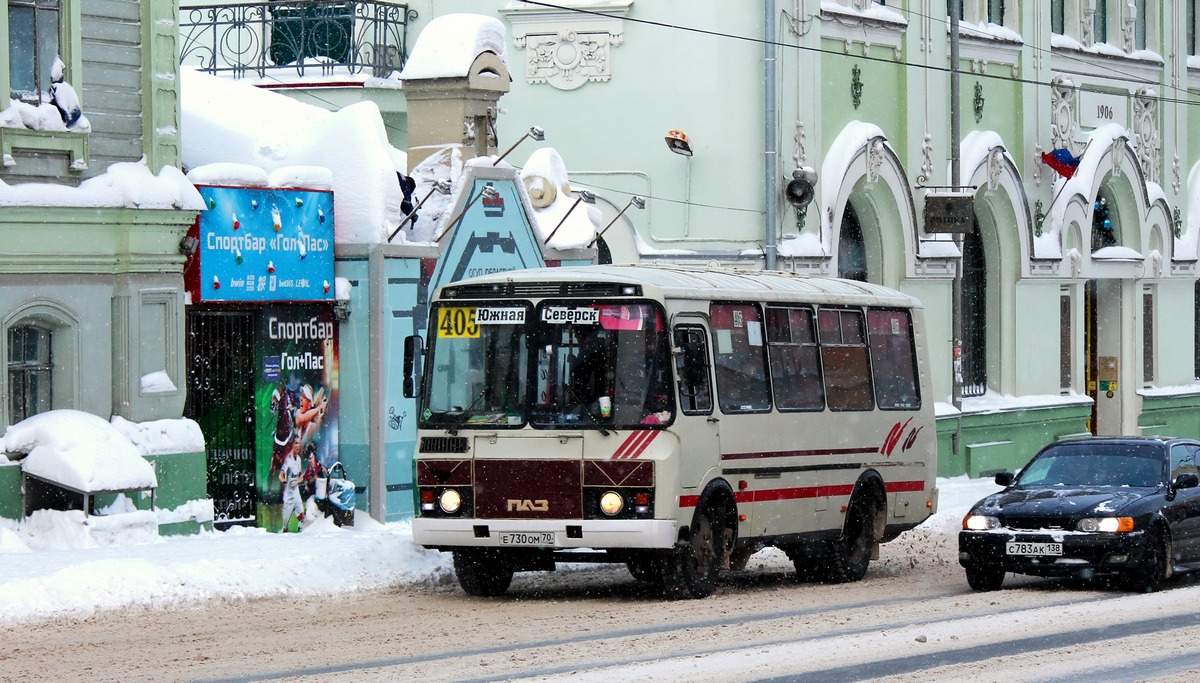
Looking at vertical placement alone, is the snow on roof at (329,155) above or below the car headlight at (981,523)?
above

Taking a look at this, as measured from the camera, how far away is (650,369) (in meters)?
16.6

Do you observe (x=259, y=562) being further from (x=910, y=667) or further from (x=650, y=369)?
(x=910, y=667)

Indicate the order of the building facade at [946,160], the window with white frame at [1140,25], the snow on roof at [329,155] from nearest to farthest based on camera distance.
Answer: the snow on roof at [329,155] → the building facade at [946,160] → the window with white frame at [1140,25]

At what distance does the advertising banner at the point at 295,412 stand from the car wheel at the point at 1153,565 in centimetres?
844

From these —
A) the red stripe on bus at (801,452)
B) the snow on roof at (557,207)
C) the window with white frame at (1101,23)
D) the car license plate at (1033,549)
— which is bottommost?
the car license plate at (1033,549)

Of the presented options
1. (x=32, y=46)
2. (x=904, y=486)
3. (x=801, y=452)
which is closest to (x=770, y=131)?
(x=904, y=486)

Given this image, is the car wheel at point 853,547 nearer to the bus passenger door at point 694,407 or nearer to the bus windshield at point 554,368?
the bus passenger door at point 694,407

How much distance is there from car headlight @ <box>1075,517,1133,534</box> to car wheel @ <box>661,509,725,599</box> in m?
3.12

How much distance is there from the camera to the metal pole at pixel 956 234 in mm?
31875

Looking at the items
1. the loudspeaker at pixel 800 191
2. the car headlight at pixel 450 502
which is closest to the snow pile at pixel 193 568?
the car headlight at pixel 450 502

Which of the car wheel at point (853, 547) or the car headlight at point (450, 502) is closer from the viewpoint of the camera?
the car headlight at point (450, 502)

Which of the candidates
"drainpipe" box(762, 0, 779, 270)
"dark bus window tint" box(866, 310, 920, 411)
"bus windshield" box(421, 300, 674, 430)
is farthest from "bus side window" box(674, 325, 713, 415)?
"drainpipe" box(762, 0, 779, 270)

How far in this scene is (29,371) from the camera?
18.9 metres

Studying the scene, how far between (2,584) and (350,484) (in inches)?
274
